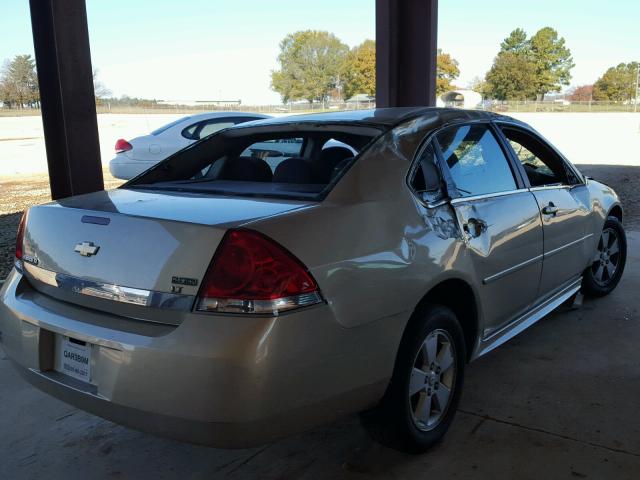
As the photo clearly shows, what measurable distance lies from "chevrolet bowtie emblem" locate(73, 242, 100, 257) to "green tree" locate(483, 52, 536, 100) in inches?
3513

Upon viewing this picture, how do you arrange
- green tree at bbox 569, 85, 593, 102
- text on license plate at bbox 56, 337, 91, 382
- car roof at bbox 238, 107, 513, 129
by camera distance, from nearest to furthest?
1. text on license plate at bbox 56, 337, 91, 382
2. car roof at bbox 238, 107, 513, 129
3. green tree at bbox 569, 85, 593, 102

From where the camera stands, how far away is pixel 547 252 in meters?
3.69

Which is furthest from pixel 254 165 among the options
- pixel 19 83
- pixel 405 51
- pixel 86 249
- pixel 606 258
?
pixel 19 83

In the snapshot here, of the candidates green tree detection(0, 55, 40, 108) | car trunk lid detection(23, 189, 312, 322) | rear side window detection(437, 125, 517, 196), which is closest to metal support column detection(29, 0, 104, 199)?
car trunk lid detection(23, 189, 312, 322)

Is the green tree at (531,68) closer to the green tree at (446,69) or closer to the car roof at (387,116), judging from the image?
the green tree at (446,69)

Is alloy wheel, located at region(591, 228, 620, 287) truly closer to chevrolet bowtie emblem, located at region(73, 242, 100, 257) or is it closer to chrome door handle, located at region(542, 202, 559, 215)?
chrome door handle, located at region(542, 202, 559, 215)

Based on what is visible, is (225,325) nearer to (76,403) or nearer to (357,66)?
(76,403)

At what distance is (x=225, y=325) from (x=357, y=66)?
83.3 metres

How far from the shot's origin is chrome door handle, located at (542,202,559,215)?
3660 millimetres

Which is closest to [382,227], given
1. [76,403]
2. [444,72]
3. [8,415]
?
[76,403]

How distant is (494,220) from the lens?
10.4ft

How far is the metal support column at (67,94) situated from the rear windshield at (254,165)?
2034mm

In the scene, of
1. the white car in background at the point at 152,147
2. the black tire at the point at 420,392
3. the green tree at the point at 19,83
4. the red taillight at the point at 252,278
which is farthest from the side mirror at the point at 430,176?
the green tree at the point at 19,83

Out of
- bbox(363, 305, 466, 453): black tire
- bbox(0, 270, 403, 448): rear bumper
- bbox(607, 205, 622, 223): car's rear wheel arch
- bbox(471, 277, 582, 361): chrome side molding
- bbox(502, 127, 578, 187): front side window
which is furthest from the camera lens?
bbox(607, 205, 622, 223): car's rear wheel arch
